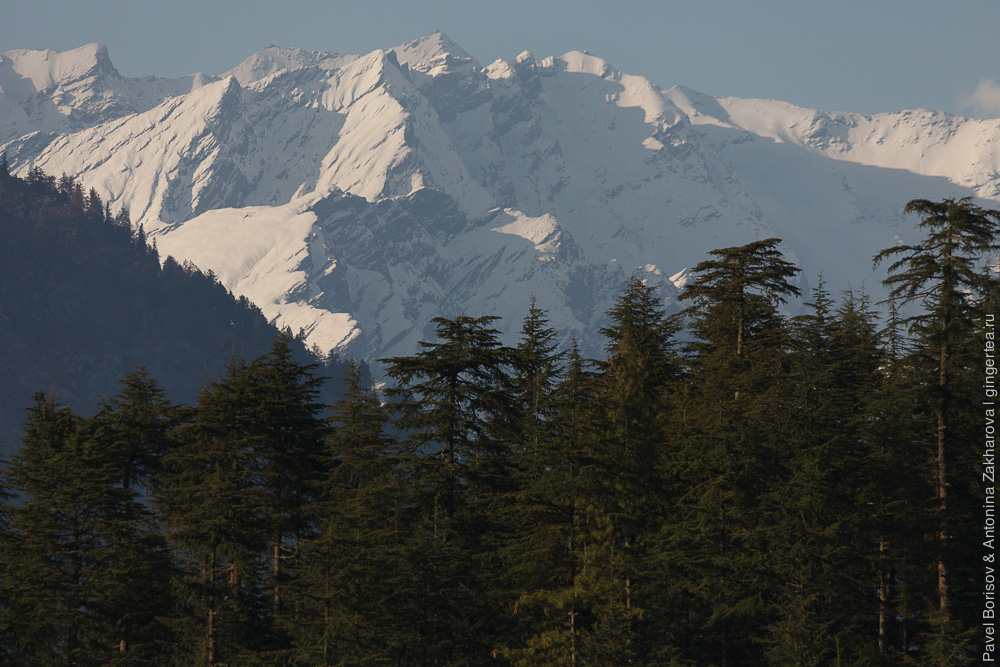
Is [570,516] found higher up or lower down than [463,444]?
lower down

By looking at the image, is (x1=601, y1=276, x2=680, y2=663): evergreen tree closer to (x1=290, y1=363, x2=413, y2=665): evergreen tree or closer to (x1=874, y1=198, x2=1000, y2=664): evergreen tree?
(x1=290, y1=363, x2=413, y2=665): evergreen tree

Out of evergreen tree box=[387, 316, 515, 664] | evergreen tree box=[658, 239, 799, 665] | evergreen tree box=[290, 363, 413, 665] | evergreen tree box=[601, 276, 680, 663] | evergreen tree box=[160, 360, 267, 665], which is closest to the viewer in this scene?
evergreen tree box=[290, 363, 413, 665]

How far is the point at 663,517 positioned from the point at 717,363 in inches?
258

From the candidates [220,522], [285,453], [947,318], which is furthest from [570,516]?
[947,318]

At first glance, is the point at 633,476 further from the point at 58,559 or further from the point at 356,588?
the point at 58,559

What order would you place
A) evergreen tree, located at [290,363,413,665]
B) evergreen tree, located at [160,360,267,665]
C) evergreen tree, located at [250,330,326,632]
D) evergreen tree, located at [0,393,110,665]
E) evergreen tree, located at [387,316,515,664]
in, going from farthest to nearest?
evergreen tree, located at [250,330,326,632] → evergreen tree, located at [160,360,267,665] → evergreen tree, located at [0,393,110,665] → evergreen tree, located at [387,316,515,664] → evergreen tree, located at [290,363,413,665]

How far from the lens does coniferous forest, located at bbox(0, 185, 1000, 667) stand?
38906 mm

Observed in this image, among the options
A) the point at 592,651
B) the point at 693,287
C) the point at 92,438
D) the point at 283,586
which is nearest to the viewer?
the point at 592,651

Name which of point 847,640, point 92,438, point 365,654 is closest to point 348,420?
point 92,438

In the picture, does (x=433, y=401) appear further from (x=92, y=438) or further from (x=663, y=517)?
(x=92, y=438)

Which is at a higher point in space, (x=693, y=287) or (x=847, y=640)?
(x=693, y=287)

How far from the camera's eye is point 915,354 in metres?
39.8

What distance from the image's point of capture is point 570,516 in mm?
41156

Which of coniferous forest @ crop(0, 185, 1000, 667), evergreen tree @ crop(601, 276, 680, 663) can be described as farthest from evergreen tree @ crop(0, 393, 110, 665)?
evergreen tree @ crop(601, 276, 680, 663)
